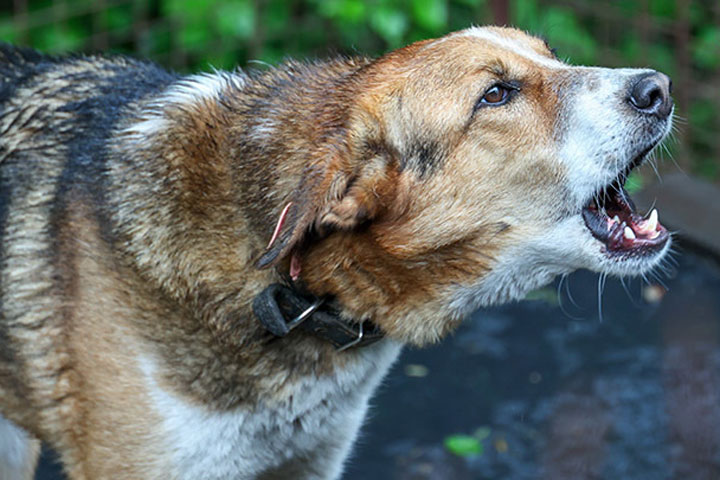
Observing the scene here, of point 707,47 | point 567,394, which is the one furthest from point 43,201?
point 707,47

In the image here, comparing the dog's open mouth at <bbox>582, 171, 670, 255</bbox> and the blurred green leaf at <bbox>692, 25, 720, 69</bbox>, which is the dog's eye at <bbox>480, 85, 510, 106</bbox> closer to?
the dog's open mouth at <bbox>582, 171, 670, 255</bbox>

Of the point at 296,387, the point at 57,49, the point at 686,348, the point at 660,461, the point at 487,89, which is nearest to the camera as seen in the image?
the point at 487,89

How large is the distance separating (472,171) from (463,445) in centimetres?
195

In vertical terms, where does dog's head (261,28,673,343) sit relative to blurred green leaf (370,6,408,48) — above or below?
above

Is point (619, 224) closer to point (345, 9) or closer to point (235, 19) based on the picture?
point (345, 9)

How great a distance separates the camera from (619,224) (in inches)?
124

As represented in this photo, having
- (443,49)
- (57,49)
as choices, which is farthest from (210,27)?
(443,49)

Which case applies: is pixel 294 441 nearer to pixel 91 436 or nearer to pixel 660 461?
pixel 91 436

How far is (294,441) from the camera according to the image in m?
3.31

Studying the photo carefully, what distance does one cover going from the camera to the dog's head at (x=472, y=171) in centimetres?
299

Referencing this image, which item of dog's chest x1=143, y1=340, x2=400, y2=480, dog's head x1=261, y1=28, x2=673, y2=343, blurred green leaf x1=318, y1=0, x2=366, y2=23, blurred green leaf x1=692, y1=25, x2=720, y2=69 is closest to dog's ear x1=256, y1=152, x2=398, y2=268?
dog's head x1=261, y1=28, x2=673, y2=343

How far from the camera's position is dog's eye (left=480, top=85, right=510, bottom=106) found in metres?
3.00

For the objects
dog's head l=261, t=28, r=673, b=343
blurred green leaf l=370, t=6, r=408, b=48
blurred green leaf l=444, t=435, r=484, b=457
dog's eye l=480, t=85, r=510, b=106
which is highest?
dog's eye l=480, t=85, r=510, b=106

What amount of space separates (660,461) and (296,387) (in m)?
2.06
